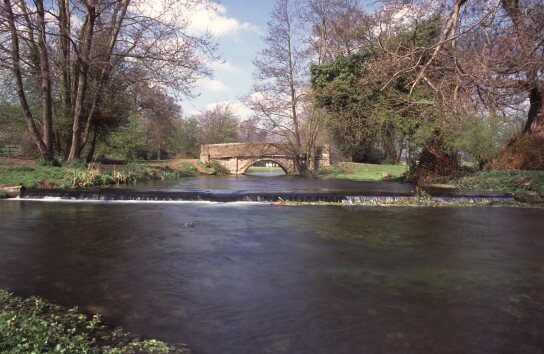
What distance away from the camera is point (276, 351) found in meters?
3.31

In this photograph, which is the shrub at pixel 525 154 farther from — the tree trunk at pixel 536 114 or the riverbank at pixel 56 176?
the riverbank at pixel 56 176

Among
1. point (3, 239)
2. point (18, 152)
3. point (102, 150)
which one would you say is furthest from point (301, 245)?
point (102, 150)

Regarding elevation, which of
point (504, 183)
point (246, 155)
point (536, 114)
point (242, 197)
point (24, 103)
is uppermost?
point (24, 103)

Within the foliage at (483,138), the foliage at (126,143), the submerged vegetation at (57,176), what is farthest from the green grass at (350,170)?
the submerged vegetation at (57,176)

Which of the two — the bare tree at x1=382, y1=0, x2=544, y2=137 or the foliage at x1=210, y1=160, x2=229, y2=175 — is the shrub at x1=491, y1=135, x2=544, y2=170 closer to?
the bare tree at x1=382, y1=0, x2=544, y2=137

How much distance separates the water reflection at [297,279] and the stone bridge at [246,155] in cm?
3032

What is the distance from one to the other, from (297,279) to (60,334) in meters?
2.72

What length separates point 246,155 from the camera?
41531 mm

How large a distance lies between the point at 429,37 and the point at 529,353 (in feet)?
64.5

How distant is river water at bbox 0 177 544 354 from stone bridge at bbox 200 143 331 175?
99.3 feet

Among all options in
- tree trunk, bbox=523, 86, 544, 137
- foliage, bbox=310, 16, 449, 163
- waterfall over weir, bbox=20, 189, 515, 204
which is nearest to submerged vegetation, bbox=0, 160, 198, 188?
waterfall over weir, bbox=20, 189, 515, 204

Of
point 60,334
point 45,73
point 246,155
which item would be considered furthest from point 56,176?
point 246,155

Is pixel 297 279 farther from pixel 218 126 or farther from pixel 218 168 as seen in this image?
pixel 218 126

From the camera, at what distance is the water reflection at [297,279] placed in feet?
11.9
